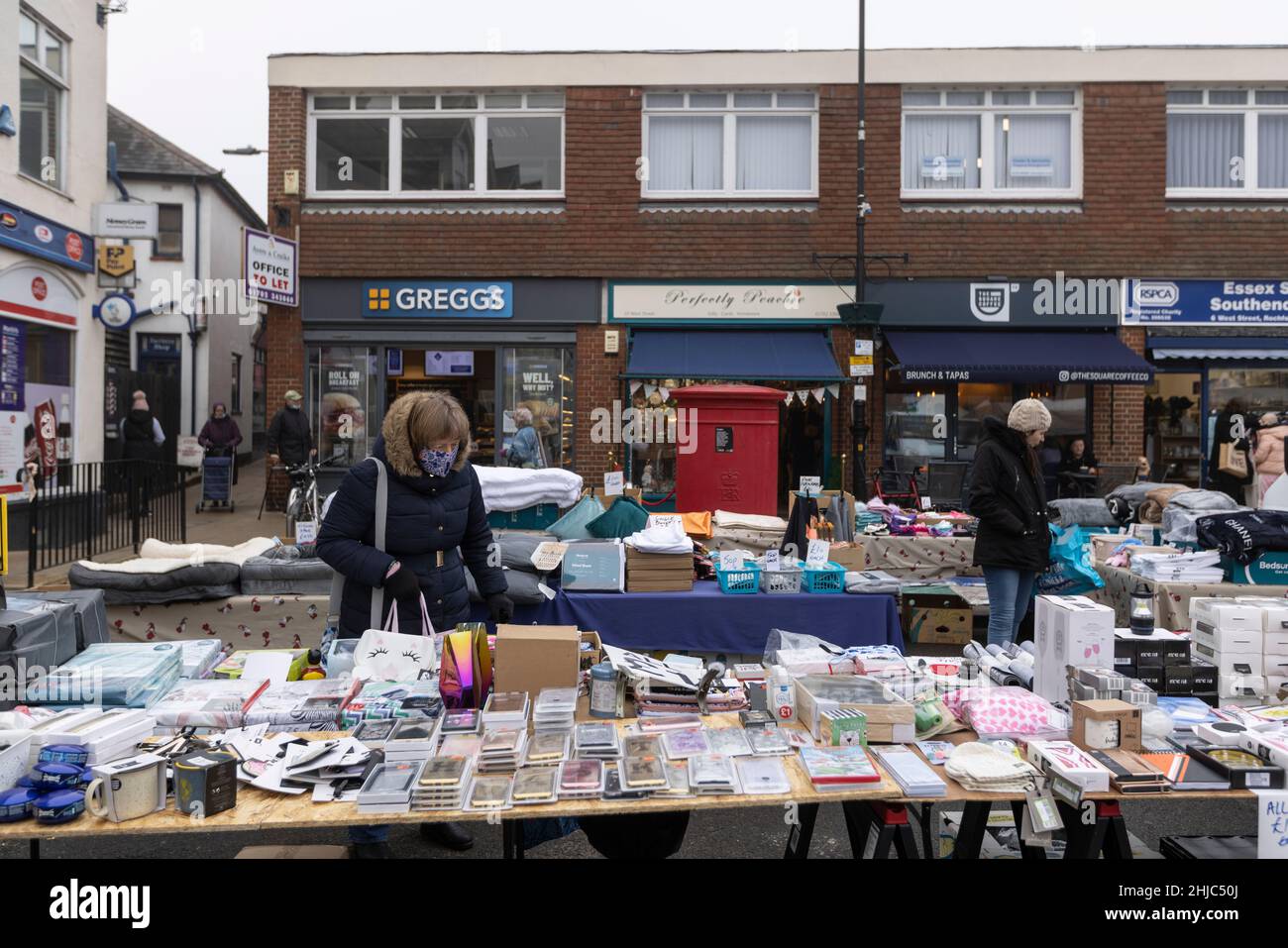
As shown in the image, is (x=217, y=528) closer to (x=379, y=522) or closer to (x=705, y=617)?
(x=705, y=617)

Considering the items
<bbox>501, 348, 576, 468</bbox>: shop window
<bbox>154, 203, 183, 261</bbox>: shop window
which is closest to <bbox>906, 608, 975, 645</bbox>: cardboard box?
<bbox>501, 348, 576, 468</bbox>: shop window

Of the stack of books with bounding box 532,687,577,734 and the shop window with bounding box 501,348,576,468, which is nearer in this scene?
the stack of books with bounding box 532,687,577,734

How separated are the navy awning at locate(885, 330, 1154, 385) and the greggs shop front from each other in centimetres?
528

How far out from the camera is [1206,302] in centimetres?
1488

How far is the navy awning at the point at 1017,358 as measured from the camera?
45.9 feet

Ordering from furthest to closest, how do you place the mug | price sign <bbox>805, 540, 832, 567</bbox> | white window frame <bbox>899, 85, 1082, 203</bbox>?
white window frame <bbox>899, 85, 1082, 203</bbox>
price sign <bbox>805, 540, 832, 567</bbox>
the mug

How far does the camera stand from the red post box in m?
10.7

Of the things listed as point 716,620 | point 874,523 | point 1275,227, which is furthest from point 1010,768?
point 1275,227

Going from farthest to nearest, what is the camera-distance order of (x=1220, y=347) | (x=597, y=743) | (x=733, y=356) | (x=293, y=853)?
(x=1220, y=347)
(x=733, y=356)
(x=293, y=853)
(x=597, y=743)

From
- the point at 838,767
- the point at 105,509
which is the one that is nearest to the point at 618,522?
the point at 838,767

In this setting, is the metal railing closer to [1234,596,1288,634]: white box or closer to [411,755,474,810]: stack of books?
[411,755,474,810]: stack of books

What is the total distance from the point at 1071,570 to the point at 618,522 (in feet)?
13.6
